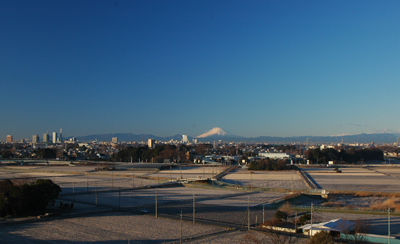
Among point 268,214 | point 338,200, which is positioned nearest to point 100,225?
point 268,214

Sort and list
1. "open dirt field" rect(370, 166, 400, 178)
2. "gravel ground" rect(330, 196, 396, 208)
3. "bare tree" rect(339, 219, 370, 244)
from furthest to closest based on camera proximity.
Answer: "open dirt field" rect(370, 166, 400, 178), "gravel ground" rect(330, 196, 396, 208), "bare tree" rect(339, 219, 370, 244)

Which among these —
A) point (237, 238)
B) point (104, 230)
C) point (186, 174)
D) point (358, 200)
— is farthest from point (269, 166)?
point (104, 230)

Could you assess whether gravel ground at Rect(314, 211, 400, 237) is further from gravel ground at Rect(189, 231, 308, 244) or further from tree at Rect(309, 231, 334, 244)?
tree at Rect(309, 231, 334, 244)

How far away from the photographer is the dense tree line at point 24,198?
57.4ft

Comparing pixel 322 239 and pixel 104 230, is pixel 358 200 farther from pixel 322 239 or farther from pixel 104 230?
pixel 104 230

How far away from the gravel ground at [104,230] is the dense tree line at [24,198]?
2.27 meters

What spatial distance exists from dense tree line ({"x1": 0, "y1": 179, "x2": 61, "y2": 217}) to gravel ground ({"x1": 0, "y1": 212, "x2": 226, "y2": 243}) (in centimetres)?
227

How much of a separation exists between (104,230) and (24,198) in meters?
5.94

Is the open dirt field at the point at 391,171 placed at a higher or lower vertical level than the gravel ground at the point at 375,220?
lower

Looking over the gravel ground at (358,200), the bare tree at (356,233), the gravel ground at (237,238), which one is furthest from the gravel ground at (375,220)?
the gravel ground at (358,200)

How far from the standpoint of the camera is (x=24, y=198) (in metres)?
17.8

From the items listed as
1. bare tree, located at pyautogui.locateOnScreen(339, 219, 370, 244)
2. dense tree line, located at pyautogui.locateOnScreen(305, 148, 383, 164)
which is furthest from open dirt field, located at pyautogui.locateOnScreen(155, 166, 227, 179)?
dense tree line, located at pyautogui.locateOnScreen(305, 148, 383, 164)

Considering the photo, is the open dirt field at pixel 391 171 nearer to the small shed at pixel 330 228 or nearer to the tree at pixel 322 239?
the small shed at pixel 330 228

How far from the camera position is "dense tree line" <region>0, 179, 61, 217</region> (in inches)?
689
